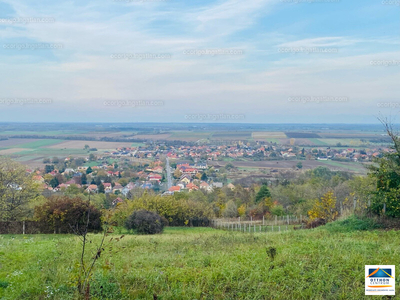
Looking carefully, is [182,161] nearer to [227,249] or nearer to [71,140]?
[71,140]

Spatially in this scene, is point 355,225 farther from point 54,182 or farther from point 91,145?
point 91,145

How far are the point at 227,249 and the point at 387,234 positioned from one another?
543cm

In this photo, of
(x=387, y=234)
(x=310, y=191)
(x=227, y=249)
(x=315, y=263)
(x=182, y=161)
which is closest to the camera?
(x=315, y=263)

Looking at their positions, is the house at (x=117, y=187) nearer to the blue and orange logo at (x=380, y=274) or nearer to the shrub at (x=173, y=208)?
the shrub at (x=173, y=208)

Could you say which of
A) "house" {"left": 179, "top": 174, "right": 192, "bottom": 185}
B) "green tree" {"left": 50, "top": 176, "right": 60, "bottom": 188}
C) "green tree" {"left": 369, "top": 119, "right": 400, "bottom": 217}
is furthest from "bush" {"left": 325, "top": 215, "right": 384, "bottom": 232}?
"house" {"left": 179, "top": 174, "right": 192, "bottom": 185}

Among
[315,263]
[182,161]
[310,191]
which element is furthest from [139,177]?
[315,263]

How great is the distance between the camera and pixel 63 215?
1820 centimetres

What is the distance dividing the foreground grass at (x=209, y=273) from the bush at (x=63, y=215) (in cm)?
1016

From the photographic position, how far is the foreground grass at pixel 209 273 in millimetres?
5469

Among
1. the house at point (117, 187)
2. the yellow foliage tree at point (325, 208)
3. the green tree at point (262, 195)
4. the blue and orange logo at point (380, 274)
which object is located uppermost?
the blue and orange logo at point (380, 274)

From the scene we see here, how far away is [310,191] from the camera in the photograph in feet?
123

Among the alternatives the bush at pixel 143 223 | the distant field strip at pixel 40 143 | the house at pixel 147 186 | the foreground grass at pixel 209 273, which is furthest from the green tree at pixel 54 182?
the foreground grass at pixel 209 273

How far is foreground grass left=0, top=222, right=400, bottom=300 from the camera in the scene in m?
5.47

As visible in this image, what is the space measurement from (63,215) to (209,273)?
1471 cm
